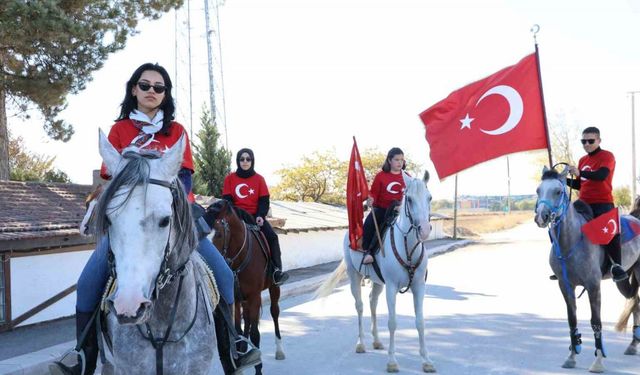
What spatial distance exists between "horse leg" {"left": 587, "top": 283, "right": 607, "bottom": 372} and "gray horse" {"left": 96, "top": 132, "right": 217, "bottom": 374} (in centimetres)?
542

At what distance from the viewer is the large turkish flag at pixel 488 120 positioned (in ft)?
26.9

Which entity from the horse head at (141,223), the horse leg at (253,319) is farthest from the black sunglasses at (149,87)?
the horse leg at (253,319)

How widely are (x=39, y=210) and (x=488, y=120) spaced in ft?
29.0

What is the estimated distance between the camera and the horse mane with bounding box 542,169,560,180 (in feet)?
25.3

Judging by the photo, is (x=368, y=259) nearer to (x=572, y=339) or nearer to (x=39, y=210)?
(x=572, y=339)

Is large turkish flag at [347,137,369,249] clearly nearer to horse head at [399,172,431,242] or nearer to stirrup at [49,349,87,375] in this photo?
horse head at [399,172,431,242]

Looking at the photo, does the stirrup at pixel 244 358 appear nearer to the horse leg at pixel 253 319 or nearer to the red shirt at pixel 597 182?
the horse leg at pixel 253 319

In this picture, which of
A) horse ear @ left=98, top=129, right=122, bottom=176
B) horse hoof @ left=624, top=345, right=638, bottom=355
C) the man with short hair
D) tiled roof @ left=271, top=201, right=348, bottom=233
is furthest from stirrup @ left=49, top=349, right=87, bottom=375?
tiled roof @ left=271, top=201, right=348, bottom=233

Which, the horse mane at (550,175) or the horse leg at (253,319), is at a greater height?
the horse mane at (550,175)

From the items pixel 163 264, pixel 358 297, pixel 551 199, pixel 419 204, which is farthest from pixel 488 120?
pixel 163 264

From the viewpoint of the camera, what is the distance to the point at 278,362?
8383 millimetres

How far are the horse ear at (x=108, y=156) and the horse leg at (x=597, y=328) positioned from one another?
6.39m

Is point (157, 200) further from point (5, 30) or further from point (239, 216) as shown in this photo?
point (5, 30)

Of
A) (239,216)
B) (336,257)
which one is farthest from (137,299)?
(336,257)
